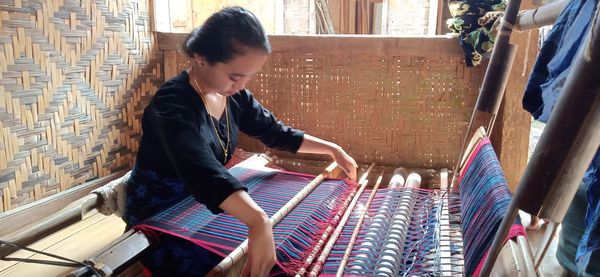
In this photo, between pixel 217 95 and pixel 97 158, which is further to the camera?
pixel 97 158

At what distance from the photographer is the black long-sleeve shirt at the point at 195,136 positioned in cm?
107

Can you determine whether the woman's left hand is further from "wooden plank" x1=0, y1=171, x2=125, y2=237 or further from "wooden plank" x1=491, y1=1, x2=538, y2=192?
"wooden plank" x1=0, y1=171, x2=125, y2=237

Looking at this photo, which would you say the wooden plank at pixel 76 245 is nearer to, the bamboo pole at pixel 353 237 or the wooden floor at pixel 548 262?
the bamboo pole at pixel 353 237

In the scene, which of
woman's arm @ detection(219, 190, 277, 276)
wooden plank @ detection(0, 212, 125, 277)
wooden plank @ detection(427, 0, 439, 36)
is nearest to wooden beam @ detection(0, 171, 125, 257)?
wooden plank @ detection(0, 212, 125, 277)

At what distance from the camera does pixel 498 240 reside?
23.8 inches

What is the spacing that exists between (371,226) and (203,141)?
518 mm

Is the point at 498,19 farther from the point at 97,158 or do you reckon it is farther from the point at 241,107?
the point at 97,158

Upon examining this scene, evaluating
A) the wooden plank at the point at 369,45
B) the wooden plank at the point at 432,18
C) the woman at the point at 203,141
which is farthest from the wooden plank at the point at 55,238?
the wooden plank at the point at 432,18

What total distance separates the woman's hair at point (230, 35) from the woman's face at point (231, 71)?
2 centimetres

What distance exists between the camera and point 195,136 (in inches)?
45.3

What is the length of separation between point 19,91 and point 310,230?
118cm

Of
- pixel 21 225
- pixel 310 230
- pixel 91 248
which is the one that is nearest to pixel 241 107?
pixel 310 230

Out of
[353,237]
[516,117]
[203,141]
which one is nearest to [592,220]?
[353,237]

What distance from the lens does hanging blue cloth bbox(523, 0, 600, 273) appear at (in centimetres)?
67
